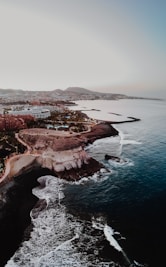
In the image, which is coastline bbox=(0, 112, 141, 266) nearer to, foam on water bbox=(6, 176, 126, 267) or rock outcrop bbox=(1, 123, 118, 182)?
rock outcrop bbox=(1, 123, 118, 182)

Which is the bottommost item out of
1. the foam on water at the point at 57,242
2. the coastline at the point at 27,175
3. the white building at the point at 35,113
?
the foam on water at the point at 57,242

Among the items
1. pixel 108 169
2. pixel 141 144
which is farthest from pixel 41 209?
pixel 141 144

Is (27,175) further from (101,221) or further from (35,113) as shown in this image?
(35,113)

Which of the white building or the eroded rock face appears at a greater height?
the white building

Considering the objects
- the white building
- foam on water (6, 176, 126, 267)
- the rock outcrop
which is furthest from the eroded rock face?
the white building

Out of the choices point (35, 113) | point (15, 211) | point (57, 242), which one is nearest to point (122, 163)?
point (15, 211)

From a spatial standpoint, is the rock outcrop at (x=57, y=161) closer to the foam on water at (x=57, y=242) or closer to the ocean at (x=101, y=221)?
the ocean at (x=101, y=221)

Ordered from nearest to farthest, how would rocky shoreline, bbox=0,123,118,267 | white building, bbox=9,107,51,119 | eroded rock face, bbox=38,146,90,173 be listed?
1. rocky shoreline, bbox=0,123,118,267
2. eroded rock face, bbox=38,146,90,173
3. white building, bbox=9,107,51,119

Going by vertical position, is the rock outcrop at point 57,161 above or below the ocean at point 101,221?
above

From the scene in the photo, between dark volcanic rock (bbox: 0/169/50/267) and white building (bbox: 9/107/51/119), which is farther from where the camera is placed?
white building (bbox: 9/107/51/119)

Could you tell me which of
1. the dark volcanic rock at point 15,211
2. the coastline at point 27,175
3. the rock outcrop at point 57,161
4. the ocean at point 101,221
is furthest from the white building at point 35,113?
the dark volcanic rock at point 15,211
